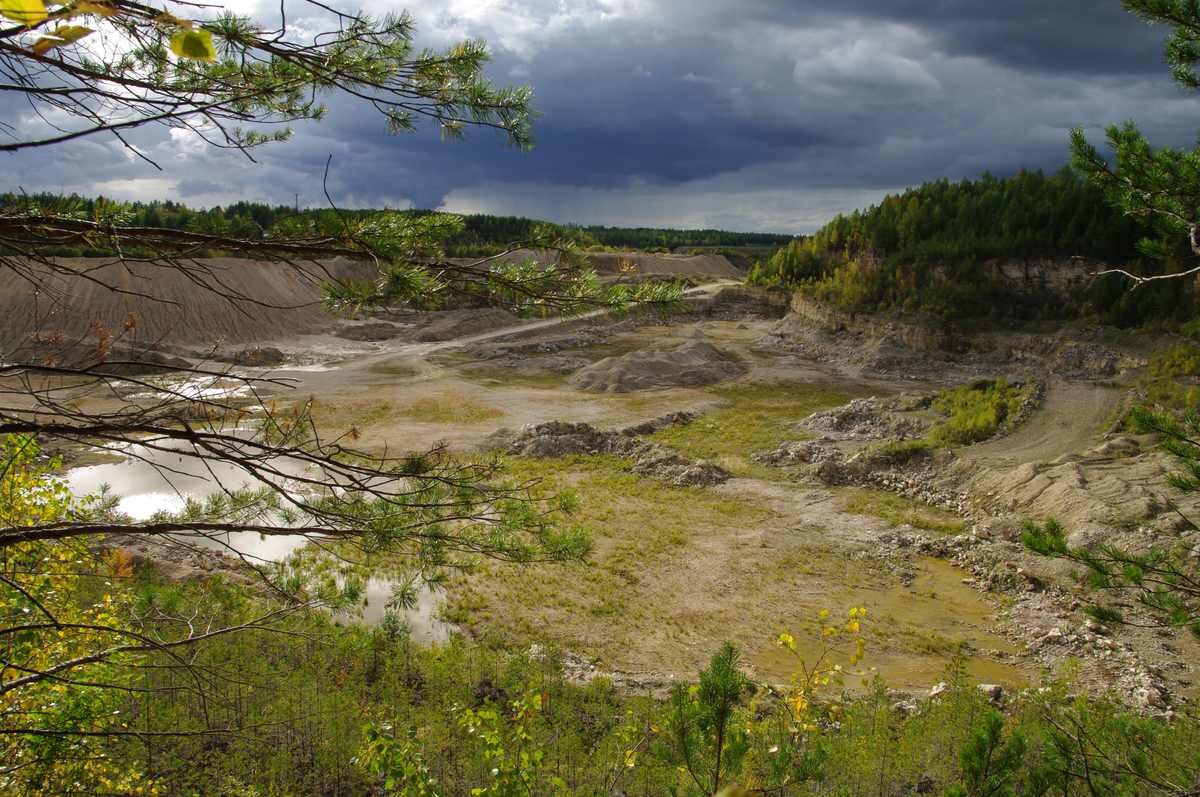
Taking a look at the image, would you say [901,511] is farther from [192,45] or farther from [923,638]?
[192,45]

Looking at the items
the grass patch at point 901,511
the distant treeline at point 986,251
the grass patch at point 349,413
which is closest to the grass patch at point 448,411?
the grass patch at point 349,413

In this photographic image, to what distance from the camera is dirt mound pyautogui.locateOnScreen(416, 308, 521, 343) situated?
48.2 m

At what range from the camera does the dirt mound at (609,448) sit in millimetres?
21656

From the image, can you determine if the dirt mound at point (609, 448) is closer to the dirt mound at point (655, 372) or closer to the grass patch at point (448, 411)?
the grass patch at point (448, 411)

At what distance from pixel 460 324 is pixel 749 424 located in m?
27.7

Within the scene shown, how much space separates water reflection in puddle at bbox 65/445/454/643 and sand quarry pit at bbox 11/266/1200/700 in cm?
48

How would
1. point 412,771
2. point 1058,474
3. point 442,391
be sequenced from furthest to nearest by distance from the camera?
point 442,391
point 1058,474
point 412,771

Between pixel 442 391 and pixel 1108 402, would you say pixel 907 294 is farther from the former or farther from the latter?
pixel 442 391

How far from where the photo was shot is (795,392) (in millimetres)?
34562

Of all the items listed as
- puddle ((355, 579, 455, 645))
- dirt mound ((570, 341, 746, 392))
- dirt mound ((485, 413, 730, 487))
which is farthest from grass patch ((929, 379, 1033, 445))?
puddle ((355, 579, 455, 645))

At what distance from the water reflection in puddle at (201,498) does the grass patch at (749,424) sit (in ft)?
38.8

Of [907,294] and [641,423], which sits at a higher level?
[907,294]

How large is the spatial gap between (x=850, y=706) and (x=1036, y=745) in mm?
2756

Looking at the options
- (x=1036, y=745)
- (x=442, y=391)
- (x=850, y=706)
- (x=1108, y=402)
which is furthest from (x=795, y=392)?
(x=1036, y=745)
